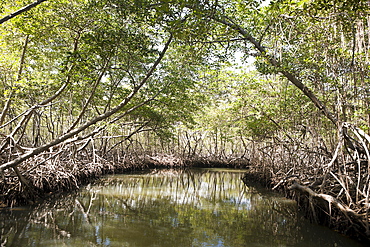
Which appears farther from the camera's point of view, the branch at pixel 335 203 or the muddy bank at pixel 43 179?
the muddy bank at pixel 43 179

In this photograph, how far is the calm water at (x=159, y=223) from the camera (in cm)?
420

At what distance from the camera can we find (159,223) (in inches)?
201

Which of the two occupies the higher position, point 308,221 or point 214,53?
point 214,53

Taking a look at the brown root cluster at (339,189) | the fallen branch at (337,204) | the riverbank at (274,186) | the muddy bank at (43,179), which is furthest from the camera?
the muddy bank at (43,179)

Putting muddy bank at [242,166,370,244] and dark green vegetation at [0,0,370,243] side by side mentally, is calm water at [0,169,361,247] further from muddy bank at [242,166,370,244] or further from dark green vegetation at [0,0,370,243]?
dark green vegetation at [0,0,370,243]

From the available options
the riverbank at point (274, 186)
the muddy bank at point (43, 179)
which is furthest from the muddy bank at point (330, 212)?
the muddy bank at point (43, 179)

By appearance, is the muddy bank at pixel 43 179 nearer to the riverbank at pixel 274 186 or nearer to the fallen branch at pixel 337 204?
the riverbank at pixel 274 186

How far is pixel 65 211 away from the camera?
19.2 ft

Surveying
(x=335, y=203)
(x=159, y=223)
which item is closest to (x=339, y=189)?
(x=335, y=203)

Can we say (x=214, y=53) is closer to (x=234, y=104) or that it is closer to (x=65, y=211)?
(x=234, y=104)

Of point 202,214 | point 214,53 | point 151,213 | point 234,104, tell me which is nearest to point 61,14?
point 214,53

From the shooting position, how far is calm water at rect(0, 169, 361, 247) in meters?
4.20

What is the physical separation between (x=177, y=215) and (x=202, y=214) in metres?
0.55

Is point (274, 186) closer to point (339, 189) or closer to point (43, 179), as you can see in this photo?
point (339, 189)
